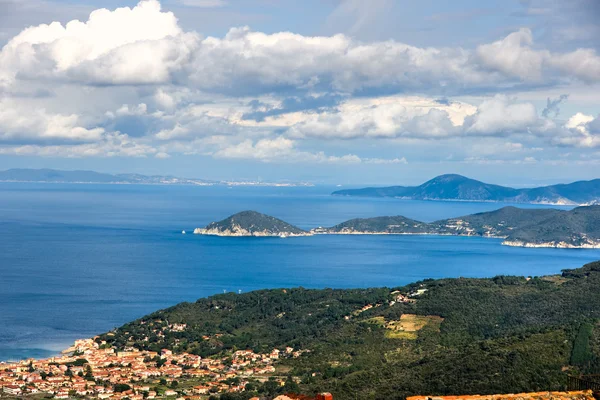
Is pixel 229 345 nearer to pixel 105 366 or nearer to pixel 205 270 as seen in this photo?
pixel 105 366

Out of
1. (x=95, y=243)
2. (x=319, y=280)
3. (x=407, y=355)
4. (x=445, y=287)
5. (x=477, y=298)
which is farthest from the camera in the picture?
(x=95, y=243)

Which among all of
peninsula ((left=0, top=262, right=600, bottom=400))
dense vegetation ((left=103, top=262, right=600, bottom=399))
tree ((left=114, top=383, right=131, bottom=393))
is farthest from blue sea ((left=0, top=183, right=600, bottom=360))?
tree ((left=114, top=383, right=131, bottom=393))

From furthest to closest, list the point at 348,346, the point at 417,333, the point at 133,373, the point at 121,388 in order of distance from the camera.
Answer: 1. the point at 417,333
2. the point at 348,346
3. the point at 133,373
4. the point at 121,388

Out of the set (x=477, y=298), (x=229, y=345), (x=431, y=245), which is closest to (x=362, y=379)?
(x=229, y=345)

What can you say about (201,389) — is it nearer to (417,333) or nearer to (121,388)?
(121,388)

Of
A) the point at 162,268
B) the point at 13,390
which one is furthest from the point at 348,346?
the point at 162,268

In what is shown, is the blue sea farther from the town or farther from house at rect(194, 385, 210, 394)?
house at rect(194, 385, 210, 394)

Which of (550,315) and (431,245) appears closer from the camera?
(550,315)

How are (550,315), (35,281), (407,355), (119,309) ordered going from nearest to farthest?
1. (407,355)
2. (550,315)
3. (119,309)
4. (35,281)
